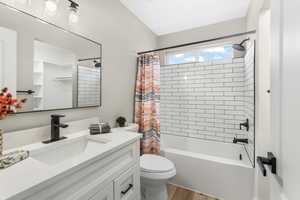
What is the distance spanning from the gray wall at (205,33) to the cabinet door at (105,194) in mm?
2728

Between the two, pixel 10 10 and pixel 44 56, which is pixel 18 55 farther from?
pixel 10 10

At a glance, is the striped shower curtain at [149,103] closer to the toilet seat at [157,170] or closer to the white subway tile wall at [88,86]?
the toilet seat at [157,170]

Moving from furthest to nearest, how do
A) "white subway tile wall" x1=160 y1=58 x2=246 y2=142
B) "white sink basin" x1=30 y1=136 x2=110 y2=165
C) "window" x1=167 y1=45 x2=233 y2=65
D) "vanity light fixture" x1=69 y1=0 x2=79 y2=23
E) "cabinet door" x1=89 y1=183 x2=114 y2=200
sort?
"window" x1=167 y1=45 x2=233 y2=65
"white subway tile wall" x1=160 y1=58 x2=246 y2=142
"vanity light fixture" x1=69 y1=0 x2=79 y2=23
"white sink basin" x1=30 y1=136 x2=110 y2=165
"cabinet door" x1=89 y1=183 x2=114 y2=200

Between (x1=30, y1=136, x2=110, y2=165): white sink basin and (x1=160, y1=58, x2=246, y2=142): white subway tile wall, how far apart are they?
5.81ft

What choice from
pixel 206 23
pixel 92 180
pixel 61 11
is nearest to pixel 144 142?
pixel 92 180

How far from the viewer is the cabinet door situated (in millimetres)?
772

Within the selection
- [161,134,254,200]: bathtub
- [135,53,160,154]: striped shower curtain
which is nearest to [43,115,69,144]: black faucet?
[135,53,160,154]: striped shower curtain

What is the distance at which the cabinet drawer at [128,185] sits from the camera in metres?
0.93

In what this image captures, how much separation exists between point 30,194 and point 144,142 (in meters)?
1.60

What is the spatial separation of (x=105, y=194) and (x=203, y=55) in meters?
2.69

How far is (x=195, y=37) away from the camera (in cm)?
266

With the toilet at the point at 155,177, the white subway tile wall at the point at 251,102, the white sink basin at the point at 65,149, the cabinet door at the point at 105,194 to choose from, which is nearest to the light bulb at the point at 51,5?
the white sink basin at the point at 65,149

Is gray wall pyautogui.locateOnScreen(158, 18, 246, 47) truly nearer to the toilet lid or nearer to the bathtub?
the bathtub

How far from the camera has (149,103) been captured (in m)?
2.09
